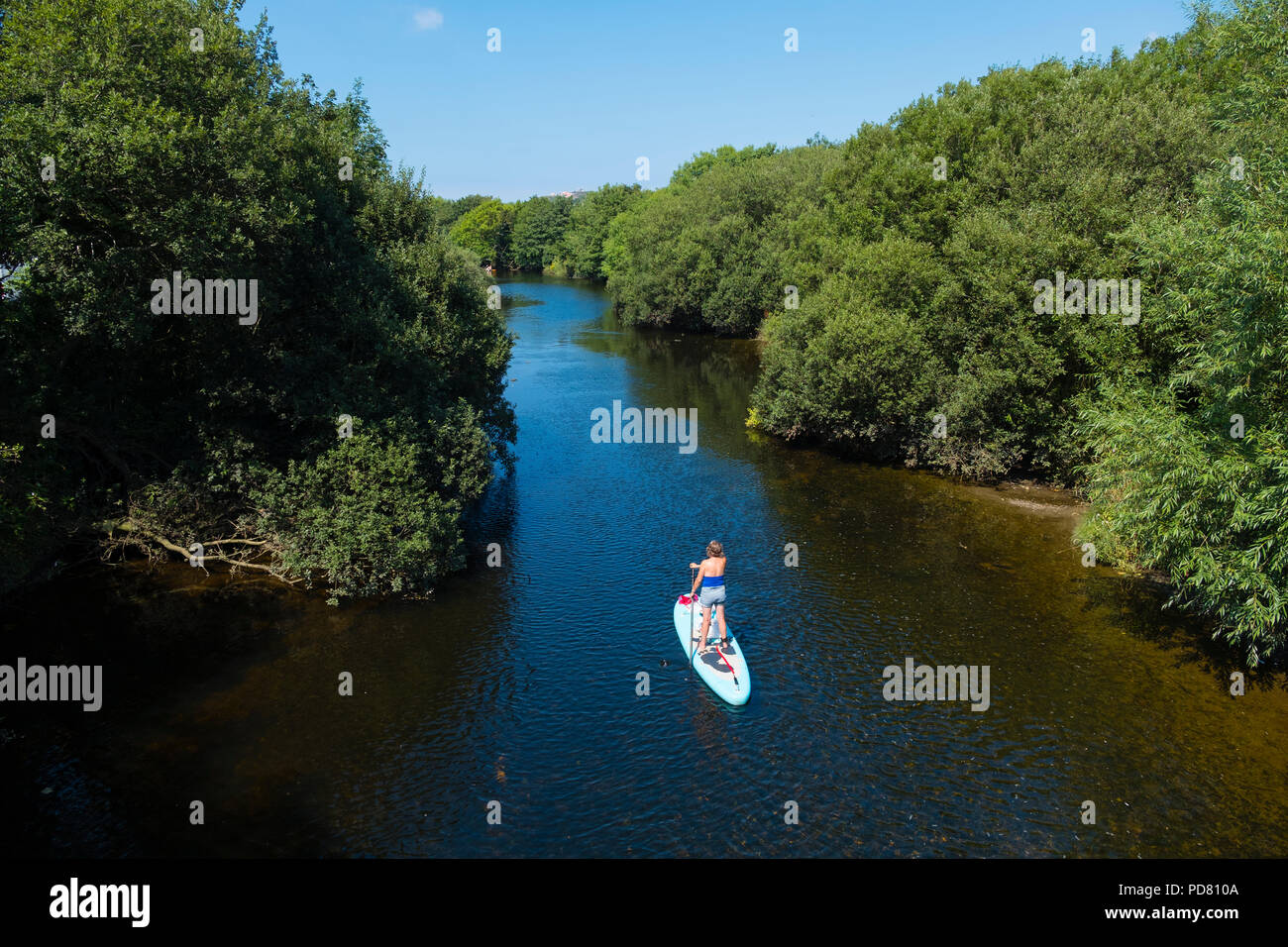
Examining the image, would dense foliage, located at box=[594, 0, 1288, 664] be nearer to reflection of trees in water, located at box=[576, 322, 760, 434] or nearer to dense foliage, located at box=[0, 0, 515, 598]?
reflection of trees in water, located at box=[576, 322, 760, 434]

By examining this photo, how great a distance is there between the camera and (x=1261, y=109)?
737 inches

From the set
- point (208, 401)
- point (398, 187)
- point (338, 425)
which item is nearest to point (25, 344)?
point (208, 401)

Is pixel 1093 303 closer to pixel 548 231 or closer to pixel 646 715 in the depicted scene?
pixel 646 715

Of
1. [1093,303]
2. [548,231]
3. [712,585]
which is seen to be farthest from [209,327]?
[548,231]

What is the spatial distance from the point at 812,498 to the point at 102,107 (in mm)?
25902

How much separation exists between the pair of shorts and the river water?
202cm

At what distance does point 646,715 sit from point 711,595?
3229 mm

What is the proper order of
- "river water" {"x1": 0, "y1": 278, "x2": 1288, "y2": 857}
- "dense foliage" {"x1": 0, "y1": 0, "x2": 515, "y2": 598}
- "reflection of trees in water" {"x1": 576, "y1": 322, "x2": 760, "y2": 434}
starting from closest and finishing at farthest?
"river water" {"x1": 0, "y1": 278, "x2": 1288, "y2": 857} → "dense foliage" {"x1": 0, "y1": 0, "x2": 515, "y2": 598} → "reflection of trees in water" {"x1": 576, "y1": 322, "x2": 760, "y2": 434}

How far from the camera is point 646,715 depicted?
17.3m

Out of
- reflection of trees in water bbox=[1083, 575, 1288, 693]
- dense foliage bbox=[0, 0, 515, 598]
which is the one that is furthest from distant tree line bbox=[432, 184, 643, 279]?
reflection of trees in water bbox=[1083, 575, 1288, 693]

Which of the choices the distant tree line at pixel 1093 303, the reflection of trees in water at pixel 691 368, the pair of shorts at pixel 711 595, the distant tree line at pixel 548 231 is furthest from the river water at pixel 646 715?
the distant tree line at pixel 548 231

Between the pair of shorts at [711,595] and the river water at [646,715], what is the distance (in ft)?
6.63

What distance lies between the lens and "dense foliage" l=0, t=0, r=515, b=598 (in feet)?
59.7
